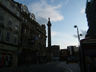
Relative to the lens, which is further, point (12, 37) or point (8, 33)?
point (12, 37)

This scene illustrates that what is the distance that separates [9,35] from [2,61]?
5832mm

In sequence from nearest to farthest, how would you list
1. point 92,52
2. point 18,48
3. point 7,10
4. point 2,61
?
1. point 92,52
2. point 2,61
3. point 7,10
4. point 18,48

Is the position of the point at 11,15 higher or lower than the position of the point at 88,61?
higher

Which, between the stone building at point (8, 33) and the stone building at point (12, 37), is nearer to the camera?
the stone building at point (8, 33)

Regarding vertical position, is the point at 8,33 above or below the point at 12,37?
above

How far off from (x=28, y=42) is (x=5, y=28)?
1239cm

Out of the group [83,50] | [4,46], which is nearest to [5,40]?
[4,46]

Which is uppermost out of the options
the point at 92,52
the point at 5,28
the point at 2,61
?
the point at 5,28

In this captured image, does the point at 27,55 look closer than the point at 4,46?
No

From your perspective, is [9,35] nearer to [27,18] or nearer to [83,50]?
[27,18]

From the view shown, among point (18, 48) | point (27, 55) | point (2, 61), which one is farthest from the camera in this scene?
point (27, 55)

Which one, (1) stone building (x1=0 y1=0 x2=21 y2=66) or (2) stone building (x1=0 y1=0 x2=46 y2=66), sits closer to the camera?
(1) stone building (x1=0 y1=0 x2=21 y2=66)

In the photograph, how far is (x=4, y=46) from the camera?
74.2ft

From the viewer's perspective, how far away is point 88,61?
6047mm
